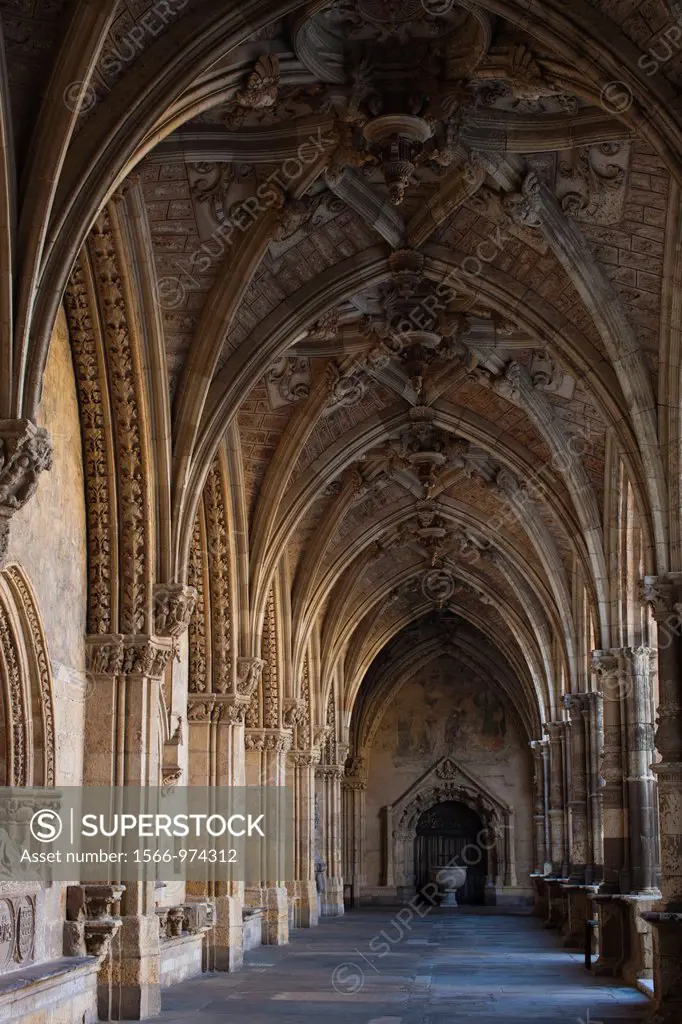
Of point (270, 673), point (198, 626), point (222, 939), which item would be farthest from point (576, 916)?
point (198, 626)

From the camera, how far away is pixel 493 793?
35.8m

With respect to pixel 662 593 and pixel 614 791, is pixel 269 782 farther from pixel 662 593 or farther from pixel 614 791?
pixel 662 593

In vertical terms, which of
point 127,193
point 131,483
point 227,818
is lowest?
point 227,818

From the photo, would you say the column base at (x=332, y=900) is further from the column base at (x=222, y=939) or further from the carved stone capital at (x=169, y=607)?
the carved stone capital at (x=169, y=607)

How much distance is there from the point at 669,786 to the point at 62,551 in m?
5.77

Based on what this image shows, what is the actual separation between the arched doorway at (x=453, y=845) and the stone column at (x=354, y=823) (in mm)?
1796

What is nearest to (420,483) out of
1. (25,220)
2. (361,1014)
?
(361,1014)

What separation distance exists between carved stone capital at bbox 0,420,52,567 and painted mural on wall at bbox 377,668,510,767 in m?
29.6

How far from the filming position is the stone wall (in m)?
36.1

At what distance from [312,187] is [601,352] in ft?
11.1

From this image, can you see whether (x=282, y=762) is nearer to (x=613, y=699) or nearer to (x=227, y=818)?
(x=227, y=818)

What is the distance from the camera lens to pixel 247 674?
16.7 meters

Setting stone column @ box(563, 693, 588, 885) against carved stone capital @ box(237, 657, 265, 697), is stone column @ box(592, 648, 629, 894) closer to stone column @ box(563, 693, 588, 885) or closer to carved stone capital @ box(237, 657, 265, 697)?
stone column @ box(563, 693, 588, 885)

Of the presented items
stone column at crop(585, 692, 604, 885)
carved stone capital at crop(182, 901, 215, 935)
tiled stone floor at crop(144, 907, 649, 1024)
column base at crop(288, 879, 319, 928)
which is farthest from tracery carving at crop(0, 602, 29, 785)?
column base at crop(288, 879, 319, 928)
